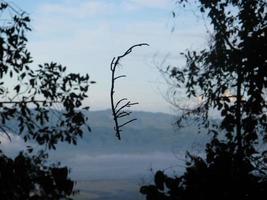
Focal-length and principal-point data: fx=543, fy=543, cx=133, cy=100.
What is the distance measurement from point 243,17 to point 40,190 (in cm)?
471

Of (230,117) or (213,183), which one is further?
(230,117)

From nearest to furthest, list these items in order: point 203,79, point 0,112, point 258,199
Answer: point 258,199 → point 0,112 → point 203,79

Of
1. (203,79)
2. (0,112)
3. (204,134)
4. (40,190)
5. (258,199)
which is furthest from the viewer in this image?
(204,134)

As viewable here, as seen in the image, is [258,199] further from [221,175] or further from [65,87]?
[65,87]

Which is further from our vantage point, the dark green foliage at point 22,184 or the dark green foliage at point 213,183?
the dark green foliage at point 22,184

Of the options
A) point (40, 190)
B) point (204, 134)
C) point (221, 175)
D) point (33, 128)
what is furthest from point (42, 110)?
point (204, 134)

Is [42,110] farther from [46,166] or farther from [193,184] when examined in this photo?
[193,184]

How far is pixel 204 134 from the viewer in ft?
47.4

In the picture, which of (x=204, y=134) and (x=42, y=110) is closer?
(x=42, y=110)

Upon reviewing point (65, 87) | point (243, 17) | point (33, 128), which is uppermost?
point (243, 17)

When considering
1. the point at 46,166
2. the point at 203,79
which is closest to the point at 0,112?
the point at 46,166

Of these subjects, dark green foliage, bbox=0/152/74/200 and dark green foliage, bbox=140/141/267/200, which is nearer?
dark green foliage, bbox=140/141/267/200

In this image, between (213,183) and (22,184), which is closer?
(213,183)

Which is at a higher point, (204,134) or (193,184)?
(204,134)
